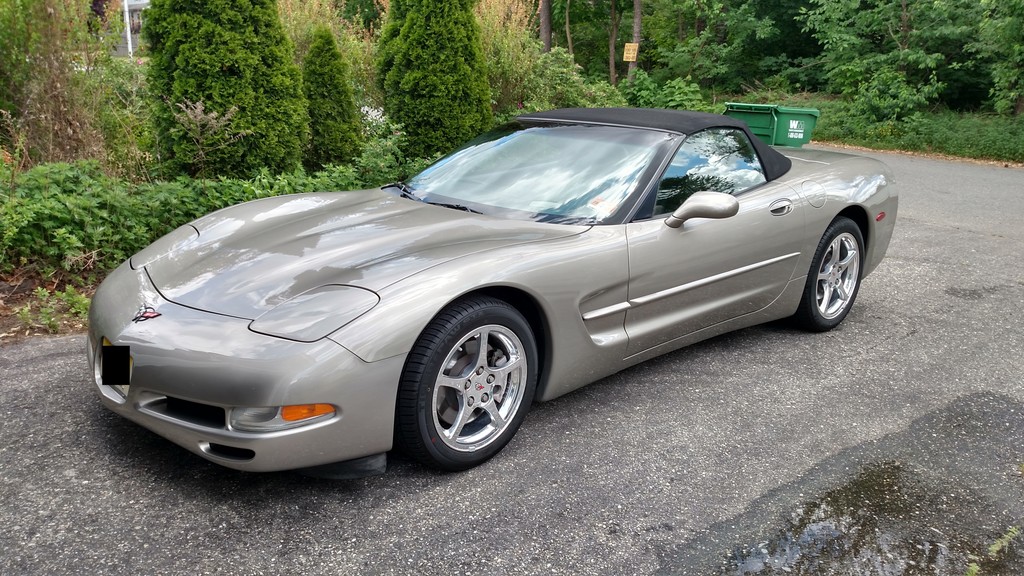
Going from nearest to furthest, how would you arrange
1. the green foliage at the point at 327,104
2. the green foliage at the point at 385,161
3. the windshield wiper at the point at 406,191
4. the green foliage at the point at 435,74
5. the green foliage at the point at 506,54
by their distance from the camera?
the windshield wiper at the point at 406,191 < the green foliage at the point at 385,161 < the green foliage at the point at 327,104 < the green foliage at the point at 435,74 < the green foliage at the point at 506,54

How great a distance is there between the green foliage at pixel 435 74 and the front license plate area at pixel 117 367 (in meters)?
5.30

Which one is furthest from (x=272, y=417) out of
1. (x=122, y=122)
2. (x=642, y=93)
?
(x=642, y=93)

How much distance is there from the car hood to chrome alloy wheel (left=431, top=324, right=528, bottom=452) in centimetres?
34

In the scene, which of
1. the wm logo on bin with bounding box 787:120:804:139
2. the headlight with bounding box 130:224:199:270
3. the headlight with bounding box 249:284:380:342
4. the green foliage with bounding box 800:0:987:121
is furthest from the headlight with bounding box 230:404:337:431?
the green foliage with bounding box 800:0:987:121

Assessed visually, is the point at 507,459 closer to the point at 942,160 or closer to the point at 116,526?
the point at 116,526

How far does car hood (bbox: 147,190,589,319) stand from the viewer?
9.27 ft

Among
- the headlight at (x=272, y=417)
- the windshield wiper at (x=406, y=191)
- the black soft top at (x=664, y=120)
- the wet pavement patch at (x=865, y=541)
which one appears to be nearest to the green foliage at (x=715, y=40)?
the black soft top at (x=664, y=120)

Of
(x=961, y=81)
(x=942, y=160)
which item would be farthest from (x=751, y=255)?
Answer: (x=961, y=81)

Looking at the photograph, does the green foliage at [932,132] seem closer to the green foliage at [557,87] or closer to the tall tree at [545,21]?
the green foliage at [557,87]

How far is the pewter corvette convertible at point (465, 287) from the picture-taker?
2.55 m

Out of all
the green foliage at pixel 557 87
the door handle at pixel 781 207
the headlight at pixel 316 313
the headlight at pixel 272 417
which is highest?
the green foliage at pixel 557 87

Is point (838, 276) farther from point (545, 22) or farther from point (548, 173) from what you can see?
point (545, 22)

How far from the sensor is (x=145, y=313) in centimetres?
276

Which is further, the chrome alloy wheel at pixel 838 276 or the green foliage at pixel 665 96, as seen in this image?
the green foliage at pixel 665 96
